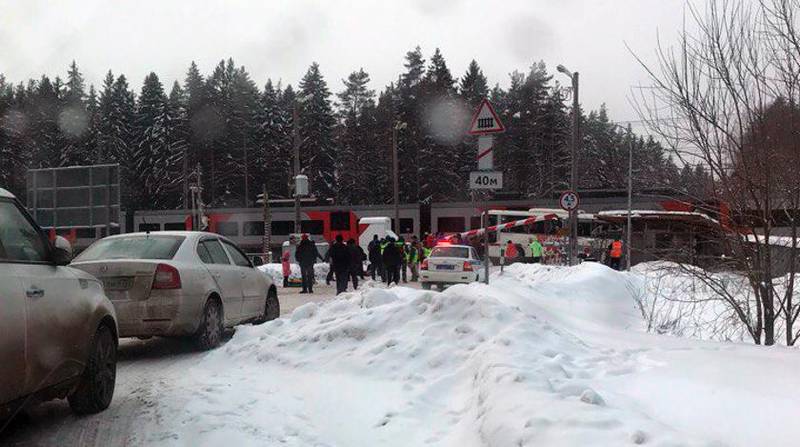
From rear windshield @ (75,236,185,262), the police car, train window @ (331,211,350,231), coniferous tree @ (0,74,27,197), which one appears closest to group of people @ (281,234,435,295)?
the police car

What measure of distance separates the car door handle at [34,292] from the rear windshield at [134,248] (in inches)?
155

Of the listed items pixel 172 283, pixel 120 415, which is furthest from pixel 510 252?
pixel 120 415

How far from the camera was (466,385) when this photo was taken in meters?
5.61

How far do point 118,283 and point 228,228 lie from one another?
38.5 m

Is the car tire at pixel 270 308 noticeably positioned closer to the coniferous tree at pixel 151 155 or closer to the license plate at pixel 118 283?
the license plate at pixel 118 283

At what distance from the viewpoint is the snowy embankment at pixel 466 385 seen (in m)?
3.88

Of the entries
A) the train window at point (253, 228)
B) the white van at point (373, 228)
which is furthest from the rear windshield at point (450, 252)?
the train window at point (253, 228)

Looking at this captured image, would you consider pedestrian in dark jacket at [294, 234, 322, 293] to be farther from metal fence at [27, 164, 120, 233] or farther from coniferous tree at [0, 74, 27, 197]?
coniferous tree at [0, 74, 27, 197]

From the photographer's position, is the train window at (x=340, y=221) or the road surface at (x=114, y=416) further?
the train window at (x=340, y=221)

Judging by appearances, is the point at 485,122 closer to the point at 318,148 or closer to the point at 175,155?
the point at 318,148

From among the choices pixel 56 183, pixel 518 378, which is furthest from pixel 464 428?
pixel 56 183

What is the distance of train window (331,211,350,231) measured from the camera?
4291 centimetres

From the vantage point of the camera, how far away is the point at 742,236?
7828 millimetres

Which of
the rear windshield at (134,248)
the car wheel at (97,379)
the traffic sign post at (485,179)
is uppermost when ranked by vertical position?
the traffic sign post at (485,179)
